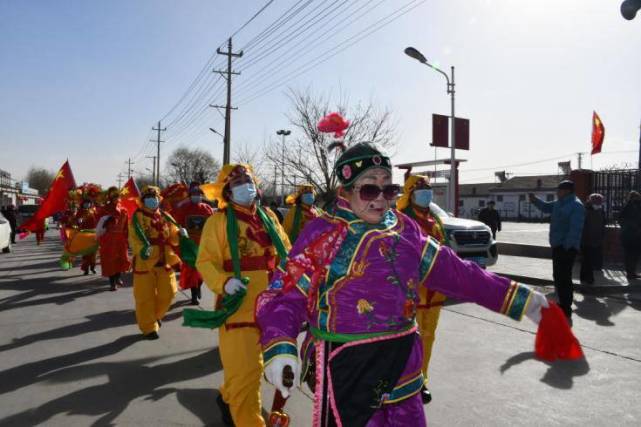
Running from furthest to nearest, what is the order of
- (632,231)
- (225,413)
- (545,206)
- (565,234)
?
(632,231) < (545,206) < (565,234) < (225,413)

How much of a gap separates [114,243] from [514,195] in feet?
214

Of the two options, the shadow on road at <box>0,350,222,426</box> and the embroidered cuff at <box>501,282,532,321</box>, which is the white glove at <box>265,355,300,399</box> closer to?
the embroidered cuff at <box>501,282,532,321</box>

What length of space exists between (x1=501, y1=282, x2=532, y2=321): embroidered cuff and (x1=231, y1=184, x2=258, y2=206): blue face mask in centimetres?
230

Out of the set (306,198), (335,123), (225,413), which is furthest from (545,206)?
(225,413)

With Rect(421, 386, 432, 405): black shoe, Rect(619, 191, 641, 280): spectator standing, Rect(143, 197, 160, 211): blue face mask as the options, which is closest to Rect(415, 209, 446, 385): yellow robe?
Rect(421, 386, 432, 405): black shoe

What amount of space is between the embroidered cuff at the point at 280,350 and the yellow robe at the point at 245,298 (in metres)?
1.49

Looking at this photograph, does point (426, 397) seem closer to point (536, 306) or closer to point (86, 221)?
point (536, 306)

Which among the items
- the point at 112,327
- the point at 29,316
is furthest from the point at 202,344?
the point at 29,316

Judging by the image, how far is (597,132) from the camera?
16.6 metres

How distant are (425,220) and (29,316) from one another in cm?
649

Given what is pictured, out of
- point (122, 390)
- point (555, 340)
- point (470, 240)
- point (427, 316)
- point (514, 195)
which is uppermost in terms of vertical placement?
point (514, 195)

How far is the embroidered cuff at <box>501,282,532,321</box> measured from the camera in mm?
2363

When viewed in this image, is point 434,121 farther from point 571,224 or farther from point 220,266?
point 220,266

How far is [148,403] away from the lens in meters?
4.52
